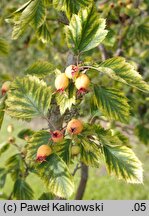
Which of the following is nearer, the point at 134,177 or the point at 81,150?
the point at 134,177

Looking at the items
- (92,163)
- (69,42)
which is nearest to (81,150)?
(92,163)

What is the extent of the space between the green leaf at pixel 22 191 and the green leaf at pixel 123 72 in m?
0.76

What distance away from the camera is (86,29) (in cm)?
95

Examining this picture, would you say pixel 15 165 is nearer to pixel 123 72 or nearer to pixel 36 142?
pixel 36 142

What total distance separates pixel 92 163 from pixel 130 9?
114 cm

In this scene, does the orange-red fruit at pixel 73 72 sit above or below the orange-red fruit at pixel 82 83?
above

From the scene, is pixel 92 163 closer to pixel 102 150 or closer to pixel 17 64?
pixel 102 150

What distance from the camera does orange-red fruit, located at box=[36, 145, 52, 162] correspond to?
938 mm

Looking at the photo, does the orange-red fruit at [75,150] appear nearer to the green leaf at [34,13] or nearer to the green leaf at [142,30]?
the green leaf at [34,13]

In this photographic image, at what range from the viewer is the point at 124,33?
6.89 feet

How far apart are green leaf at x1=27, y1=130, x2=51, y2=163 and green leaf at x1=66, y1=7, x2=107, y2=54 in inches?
8.9

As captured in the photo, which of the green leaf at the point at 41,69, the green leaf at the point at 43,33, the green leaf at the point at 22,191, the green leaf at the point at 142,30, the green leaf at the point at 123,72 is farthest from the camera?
the green leaf at the point at 142,30

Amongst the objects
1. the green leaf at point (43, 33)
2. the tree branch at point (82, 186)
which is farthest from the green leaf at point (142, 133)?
the green leaf at point (43, 33)

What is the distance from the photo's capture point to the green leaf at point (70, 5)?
0.98m
